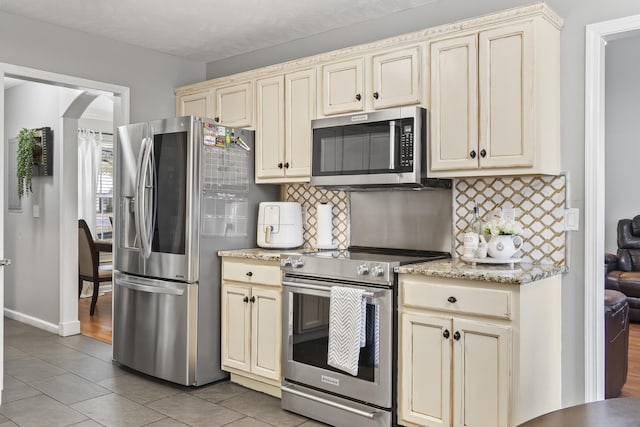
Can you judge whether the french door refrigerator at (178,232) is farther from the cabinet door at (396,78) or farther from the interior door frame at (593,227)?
the interior door frame at (593,227)

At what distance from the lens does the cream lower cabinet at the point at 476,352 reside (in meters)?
2.39

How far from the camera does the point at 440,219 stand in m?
3.27

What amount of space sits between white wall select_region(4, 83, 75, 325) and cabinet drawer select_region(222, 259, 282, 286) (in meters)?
2.31

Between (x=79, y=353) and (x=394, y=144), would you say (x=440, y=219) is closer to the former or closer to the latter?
(x=394, y=144)

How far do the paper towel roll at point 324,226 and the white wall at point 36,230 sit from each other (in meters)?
2.76

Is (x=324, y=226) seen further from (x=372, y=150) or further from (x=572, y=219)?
(x=572, y=219)

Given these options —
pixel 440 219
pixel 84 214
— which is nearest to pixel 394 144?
pixel 440 219

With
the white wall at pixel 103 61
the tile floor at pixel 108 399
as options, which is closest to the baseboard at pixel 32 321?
the tile floor at pixel 108 399

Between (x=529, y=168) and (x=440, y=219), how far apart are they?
748 mm

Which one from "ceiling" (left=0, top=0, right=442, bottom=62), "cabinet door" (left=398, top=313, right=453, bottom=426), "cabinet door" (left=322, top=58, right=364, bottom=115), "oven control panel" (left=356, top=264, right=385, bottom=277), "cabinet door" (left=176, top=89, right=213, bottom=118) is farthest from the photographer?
"cabinet door" (left=176, top=89, right=213, bottom=118)

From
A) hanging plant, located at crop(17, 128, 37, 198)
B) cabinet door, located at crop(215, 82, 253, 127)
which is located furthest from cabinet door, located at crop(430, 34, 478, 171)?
hanging plant, located at crop(17, 128, 37, 198)

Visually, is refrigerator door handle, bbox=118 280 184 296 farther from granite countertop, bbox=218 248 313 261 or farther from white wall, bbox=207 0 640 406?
white wall, bbox=207 0 640 406

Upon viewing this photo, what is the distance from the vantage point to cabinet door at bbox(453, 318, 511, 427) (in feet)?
7.84

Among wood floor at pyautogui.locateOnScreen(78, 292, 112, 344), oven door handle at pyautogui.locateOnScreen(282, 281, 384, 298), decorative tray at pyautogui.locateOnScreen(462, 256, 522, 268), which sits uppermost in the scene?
decorative tray at pyautogui.locateOnScreen(462, 256, 522, 268)
